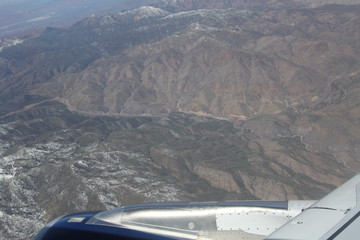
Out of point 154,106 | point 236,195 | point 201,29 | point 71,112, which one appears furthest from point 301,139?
point 201,29

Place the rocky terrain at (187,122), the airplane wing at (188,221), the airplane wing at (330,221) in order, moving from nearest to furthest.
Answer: the airplane wing at (330,221)
the airplane wing at (188,221)
the rocky terrain at (187,122)

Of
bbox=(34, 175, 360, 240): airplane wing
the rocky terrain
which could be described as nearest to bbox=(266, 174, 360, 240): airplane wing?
bbox=(34, 175, 360, 240): airplane wing

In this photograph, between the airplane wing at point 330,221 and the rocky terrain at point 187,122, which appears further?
the rocky terrain at point 187,122

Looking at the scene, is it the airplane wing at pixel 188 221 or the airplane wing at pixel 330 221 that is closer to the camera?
the airplane wing at pixel 330 221

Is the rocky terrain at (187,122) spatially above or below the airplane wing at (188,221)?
below

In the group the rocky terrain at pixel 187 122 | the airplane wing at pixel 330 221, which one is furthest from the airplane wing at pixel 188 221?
the rocky terrain at pixel 187 122

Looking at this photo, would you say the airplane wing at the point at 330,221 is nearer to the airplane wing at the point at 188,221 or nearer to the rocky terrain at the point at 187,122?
the airplane wing at the point at 188,221

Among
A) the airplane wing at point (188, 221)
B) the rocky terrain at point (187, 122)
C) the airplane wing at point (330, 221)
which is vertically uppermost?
the airplane wing at point (330, 221)

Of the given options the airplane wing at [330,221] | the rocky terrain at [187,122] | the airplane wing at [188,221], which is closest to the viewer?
the airplane wing at [330,221]
